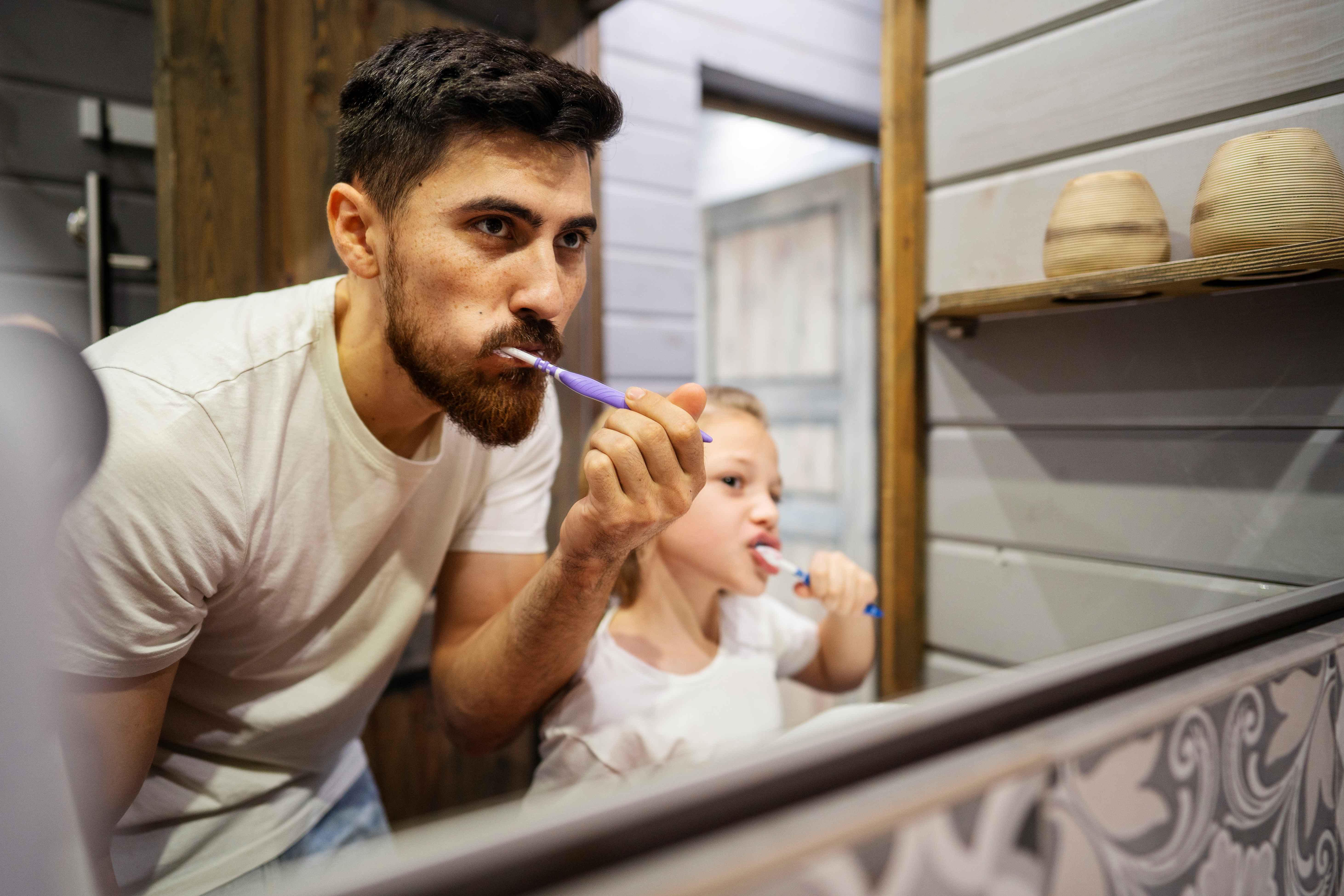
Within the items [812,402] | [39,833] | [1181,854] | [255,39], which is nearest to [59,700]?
[39,833]

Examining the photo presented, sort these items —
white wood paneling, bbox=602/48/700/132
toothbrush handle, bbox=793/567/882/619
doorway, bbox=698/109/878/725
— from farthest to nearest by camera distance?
doorway, bbox=698/109/878/725 < white wood paneling, bbox=602/48/700/132 < toothbrush handle, bbox=793/567/882/619

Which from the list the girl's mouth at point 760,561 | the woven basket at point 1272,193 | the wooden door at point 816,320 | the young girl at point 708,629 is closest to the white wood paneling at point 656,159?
the young girl at point 708,629

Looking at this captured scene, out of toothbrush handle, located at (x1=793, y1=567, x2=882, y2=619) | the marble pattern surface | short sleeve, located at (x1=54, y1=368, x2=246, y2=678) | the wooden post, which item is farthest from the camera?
the wooden post

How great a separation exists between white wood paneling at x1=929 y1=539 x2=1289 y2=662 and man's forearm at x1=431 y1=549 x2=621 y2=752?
16.2 inches

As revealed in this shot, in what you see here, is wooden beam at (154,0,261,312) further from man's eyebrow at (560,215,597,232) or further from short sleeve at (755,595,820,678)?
short sleeve at (755,595,820,678)

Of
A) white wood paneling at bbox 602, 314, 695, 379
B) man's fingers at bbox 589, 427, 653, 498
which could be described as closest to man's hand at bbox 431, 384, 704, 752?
man's fingers at bbox 589, 427, 653, 498

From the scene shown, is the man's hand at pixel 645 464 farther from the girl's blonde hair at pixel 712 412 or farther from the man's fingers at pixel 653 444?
the girl's blonde hair at pixel 712 412

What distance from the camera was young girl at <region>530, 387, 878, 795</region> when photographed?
701mm

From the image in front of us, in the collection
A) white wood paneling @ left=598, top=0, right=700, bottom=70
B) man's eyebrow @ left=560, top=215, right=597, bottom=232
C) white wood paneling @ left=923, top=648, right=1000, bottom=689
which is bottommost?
white wood paneling @ left=923, top=648, right=1000, bottom=689

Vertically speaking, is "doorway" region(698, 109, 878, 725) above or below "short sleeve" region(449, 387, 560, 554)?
above

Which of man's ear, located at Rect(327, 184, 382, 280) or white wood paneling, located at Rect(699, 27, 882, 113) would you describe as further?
white wood paneling, located at Rect(699, 27, 882, 113)

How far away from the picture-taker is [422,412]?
0.69 meters

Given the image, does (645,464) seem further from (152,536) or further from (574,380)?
(152,536)

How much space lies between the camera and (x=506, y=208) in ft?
1.84
